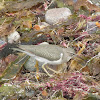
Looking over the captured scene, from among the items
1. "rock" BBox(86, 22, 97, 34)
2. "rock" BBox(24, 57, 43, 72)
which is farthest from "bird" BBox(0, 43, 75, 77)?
"rock" BBox(86, 22, 97, 34)

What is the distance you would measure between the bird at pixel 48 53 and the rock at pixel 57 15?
25.6 inches

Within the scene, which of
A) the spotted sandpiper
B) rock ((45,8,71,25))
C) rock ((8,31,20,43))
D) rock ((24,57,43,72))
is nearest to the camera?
the spotted sandpiper

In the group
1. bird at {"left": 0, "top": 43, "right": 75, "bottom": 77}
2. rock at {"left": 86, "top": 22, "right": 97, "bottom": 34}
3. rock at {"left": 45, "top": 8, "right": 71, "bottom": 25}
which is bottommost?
bird at {"left": 0, "top": 43, "right": 75, "bottom": 77}

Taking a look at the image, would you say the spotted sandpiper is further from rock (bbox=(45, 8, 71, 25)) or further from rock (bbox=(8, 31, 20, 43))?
rock (bbox=(45, 8, 71, 25))

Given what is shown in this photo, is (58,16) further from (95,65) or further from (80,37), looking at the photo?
(95,65)

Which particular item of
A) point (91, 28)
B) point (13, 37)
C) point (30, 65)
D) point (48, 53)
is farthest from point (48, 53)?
point (91, 28)

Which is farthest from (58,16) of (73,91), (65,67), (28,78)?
(73,91)

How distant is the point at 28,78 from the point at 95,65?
77 centimetres

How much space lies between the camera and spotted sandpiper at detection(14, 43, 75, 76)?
230 cm

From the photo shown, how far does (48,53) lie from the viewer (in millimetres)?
2301

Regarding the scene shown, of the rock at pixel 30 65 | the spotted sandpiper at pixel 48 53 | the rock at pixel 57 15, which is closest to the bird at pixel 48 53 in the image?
the spotted sandpiper at pixel 48 53

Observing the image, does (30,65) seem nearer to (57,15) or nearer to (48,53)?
(48,53)

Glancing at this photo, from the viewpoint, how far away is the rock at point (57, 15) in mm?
2918

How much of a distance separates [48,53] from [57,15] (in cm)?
85
